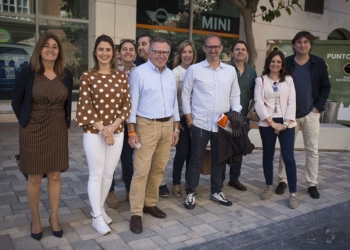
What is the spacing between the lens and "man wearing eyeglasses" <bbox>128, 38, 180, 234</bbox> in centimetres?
382

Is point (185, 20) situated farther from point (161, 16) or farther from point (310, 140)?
point (310, 140)

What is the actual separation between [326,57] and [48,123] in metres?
8.07

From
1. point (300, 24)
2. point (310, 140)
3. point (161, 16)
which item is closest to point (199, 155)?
point (310, 140)

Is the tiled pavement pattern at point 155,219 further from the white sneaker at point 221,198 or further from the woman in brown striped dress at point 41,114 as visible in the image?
the woman in brown striped dress at point 41,114

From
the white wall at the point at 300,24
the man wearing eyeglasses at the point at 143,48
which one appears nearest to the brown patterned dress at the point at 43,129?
the man wearing eyeglasses at the point at 143,48

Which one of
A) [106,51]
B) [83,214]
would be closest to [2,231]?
[83,214]

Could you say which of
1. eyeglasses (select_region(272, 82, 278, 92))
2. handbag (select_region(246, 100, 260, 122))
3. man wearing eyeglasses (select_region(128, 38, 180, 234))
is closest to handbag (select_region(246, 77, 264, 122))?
handbag (select_region(246, 100, 260, 122))

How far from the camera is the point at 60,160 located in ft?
11.6

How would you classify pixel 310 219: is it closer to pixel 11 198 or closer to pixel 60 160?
pixel 60 160

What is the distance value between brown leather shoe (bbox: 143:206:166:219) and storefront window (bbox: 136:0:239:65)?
7738 mm

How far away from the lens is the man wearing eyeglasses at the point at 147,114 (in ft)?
12.5

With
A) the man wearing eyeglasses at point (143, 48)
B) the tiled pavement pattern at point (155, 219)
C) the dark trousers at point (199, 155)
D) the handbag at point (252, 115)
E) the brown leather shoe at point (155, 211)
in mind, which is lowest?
the tiled pavement pattern at point (155, 219)

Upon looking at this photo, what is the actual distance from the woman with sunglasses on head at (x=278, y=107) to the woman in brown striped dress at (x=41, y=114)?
7.96 ft

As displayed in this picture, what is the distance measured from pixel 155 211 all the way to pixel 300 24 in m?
12.1
